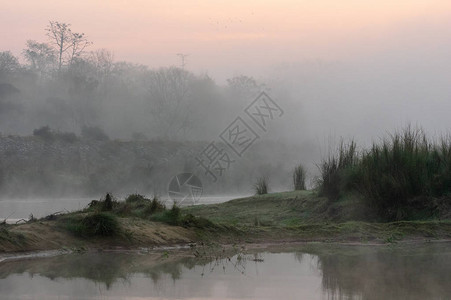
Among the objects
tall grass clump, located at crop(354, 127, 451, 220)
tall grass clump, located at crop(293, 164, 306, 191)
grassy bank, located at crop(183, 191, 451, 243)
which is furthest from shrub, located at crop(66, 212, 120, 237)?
tall grass clump, located at crop(293, 164, 306, 191)

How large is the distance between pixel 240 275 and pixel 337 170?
9.14m

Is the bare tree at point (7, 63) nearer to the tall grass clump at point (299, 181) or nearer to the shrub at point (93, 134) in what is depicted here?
the shrub at point (93, 134)

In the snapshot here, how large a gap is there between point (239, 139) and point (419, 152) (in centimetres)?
5239

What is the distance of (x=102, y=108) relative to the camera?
276ft

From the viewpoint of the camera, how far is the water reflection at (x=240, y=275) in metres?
7.27

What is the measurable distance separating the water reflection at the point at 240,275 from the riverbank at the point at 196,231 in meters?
0.83

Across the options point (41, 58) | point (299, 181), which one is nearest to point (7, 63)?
point (41, 58)

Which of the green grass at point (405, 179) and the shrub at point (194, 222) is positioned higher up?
the green grass at point (405, 179)

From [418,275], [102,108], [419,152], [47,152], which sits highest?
[102,108]

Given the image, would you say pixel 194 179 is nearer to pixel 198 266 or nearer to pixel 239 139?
pixel 239 139

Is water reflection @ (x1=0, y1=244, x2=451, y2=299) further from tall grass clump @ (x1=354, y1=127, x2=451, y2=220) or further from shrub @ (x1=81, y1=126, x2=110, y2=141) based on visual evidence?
shrub @ (x1=81, y1=126, x2=110, y2=141)

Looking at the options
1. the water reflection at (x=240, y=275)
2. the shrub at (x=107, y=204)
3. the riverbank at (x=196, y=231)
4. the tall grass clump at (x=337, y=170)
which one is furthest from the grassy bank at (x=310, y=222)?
the shrub at (x=107, y=204)

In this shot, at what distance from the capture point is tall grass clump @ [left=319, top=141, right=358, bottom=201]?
17.1 m

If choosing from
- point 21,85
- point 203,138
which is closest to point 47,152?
point 203,138
